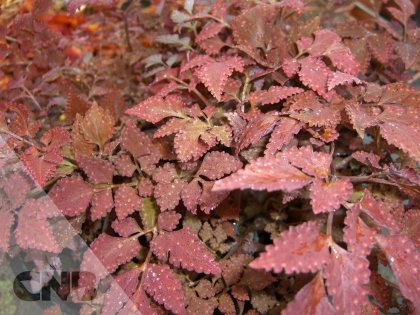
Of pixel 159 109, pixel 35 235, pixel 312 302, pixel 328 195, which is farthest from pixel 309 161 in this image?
pixel 35 235

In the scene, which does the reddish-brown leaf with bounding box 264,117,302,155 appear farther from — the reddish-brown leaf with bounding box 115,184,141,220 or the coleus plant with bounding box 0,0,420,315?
the reddish-brown leaf with bounding box 115,184,141,220

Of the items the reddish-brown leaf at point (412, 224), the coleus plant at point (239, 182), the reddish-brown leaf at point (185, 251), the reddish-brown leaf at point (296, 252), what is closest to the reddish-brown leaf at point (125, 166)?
the coleus plant at point (239, 182)

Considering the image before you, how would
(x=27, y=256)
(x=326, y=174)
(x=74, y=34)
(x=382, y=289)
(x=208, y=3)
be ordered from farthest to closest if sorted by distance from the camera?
(x=74, y=34) < (x=208, y=3) < (x=27, y=256) < (x=382, y=289) < (x=326, y=174)

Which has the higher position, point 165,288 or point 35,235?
point 35,235

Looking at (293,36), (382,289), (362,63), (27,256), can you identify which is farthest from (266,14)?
(27,256)

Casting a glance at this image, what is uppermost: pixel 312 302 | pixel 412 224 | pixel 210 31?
pixel 210 31

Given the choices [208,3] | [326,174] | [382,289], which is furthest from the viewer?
[208,3]

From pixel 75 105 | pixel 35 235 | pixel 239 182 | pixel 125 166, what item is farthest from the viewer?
pixel 75 105

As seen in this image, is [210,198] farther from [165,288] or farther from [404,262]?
[404,262]

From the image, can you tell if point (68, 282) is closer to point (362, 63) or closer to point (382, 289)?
point (382, 289)
